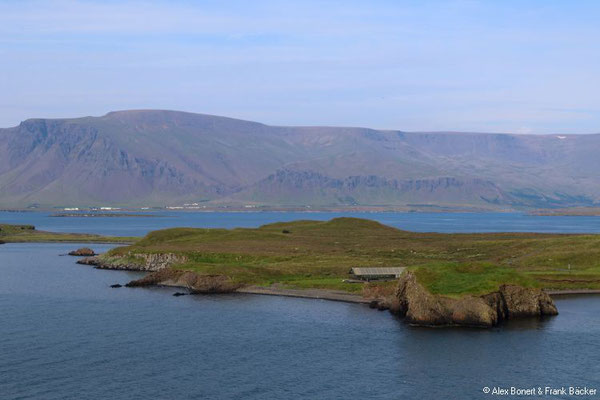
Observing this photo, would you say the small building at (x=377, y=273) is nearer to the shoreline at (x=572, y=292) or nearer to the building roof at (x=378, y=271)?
the building roof at (x=378, y=271)

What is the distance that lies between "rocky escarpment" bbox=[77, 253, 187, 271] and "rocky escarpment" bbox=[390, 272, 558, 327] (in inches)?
2360

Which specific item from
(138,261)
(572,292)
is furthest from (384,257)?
(138,261)

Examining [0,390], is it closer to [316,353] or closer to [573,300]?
[316,353]

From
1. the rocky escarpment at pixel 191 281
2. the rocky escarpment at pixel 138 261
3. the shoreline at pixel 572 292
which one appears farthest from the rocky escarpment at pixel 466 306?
the rocky escarpment at pixel 138 261

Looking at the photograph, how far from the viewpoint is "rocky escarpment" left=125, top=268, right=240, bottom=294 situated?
11519 cm

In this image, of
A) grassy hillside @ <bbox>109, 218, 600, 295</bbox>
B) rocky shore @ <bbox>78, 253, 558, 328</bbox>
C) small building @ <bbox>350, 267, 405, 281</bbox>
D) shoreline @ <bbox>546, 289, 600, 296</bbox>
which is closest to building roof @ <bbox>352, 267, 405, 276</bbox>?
small building @ <bbox>350, 267, 405, 281</bbox>

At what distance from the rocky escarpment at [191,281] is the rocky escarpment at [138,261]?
15835 mm

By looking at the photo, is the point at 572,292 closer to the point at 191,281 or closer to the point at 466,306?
the point at 466,306

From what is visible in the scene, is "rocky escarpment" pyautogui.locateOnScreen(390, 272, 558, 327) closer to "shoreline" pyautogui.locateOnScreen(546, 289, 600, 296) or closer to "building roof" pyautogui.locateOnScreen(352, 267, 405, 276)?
"shoreline" pyautogui.locateOnScreen(546, 289, 600, 296)

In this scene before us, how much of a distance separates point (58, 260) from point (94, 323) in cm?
8650

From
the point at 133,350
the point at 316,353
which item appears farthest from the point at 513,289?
the point at 133,350

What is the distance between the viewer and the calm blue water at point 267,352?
6150 centimetres

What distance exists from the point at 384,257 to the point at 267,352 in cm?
8100

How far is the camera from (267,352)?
7325 cm
